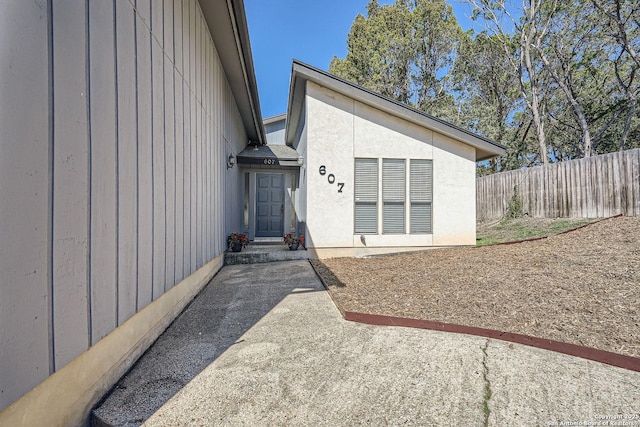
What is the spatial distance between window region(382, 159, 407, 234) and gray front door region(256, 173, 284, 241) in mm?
3604

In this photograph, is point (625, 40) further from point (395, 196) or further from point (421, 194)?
point (395, 196)

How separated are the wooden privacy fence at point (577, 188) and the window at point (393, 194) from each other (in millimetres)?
5726

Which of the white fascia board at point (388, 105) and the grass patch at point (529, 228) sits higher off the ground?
the white fascia board at point (388, 105)

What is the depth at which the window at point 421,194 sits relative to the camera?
702 cm

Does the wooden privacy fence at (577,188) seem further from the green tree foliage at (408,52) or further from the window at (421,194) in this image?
the green tree foliage at (408,52)

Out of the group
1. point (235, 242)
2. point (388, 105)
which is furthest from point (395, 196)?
point (235, 242)

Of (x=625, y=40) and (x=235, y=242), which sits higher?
(x=625, y=40)

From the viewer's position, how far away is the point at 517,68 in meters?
15.7

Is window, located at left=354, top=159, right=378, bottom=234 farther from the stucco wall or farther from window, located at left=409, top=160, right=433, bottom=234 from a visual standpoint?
window, located at left=409, top=160, right=433, bottom=234

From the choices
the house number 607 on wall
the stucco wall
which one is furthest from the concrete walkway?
the house number 607 on wall

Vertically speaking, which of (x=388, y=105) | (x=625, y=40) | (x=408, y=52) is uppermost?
(x=408, y=52)

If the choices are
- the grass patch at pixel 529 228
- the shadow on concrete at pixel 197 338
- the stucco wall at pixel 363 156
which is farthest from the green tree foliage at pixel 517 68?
the shadow on concrete at pixel 197 338

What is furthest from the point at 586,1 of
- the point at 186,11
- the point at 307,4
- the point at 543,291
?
the point at 186,11

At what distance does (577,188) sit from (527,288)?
23.6 feet
